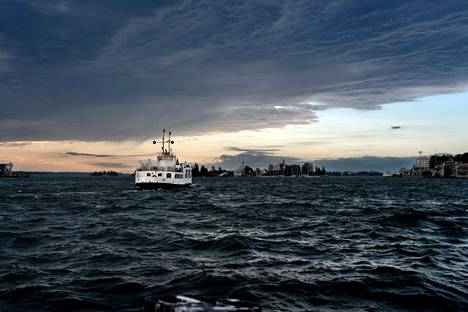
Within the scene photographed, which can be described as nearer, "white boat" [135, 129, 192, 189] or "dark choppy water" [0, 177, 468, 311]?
"dark choppy water" [0, 177, 468, 311]

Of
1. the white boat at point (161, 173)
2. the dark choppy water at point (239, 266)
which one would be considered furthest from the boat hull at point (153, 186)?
the dark choppy water at point (239, 266)

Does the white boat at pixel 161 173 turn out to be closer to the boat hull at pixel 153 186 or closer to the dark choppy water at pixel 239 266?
the boat hull at pixel 153 186

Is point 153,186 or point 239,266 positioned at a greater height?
point 153,186

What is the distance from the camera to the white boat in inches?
3184

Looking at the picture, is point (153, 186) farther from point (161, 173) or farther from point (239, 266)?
point (239, 266)

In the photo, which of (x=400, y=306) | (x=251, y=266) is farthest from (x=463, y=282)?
Result: (x=251, y=266)

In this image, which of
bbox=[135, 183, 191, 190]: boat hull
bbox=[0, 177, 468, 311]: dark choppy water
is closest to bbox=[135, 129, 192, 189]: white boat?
bbox=[135, 183, 191, 190]: boat hull

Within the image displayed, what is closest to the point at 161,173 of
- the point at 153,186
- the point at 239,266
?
the point at 153,186

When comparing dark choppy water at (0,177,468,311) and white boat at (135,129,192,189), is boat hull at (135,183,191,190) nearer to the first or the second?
white boat at (135,129,192,189)

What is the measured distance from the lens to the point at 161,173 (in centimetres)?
8169

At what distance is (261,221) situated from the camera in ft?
97.4

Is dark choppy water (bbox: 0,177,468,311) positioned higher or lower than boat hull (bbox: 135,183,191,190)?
lower

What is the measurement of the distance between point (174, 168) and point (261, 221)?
58.8m

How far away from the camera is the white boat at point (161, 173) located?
3184 inches
